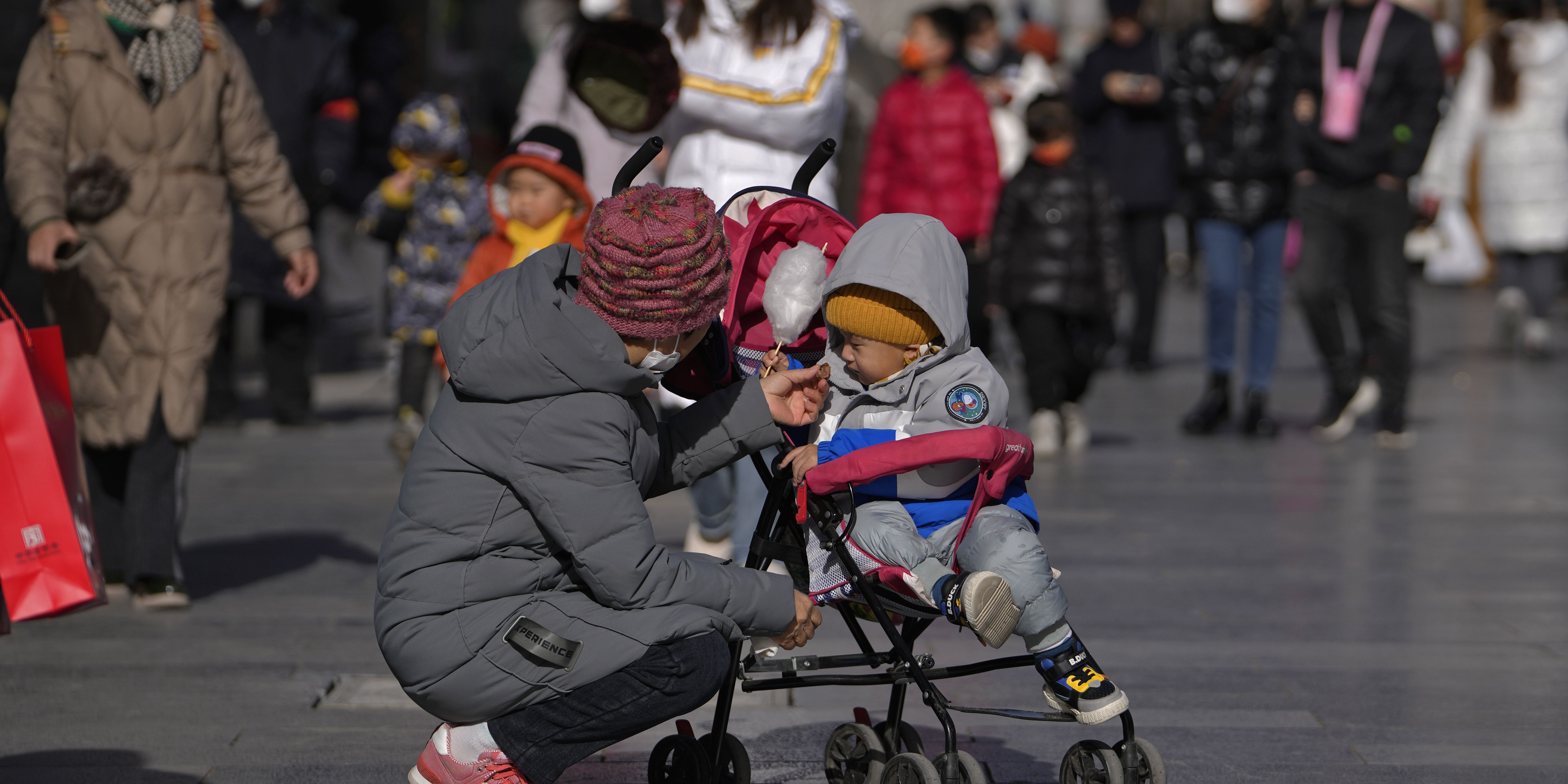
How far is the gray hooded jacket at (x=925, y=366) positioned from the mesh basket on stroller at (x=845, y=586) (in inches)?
4.1

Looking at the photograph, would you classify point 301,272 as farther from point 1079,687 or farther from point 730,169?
point 1079,687

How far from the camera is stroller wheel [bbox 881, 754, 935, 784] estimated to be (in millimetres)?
3248

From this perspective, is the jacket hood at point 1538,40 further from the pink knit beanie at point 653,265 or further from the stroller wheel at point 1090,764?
the pink knit beanie at point 653,265

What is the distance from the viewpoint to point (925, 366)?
11.5ft

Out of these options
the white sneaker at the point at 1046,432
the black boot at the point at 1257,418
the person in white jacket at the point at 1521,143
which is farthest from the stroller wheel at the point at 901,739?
the person in white jacket at the point at 1521,143

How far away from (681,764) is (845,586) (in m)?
0.49

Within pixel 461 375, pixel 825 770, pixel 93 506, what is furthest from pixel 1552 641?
pixel 93 506

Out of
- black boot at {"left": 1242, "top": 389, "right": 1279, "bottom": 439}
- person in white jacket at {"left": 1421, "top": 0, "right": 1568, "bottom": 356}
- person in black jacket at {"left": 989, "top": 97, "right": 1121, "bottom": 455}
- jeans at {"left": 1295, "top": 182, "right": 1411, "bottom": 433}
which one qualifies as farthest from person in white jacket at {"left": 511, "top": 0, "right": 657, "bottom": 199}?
person in white jacket at {"left": 1421, "top": 0, "right": 1568, "bottom": 356}

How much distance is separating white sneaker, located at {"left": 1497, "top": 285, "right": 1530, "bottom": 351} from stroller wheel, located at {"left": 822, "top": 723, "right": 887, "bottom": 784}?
10357 mm

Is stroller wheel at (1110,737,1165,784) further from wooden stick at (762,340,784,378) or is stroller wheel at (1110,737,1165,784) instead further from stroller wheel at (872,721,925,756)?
wooden stick at (762,340,784,378)

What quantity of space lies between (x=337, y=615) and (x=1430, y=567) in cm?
359

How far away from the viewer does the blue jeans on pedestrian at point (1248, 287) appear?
29.6 ft

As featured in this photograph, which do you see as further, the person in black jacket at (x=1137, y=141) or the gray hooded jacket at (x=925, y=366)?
the person in black jacket at (x=1137, y=141)

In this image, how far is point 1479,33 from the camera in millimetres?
20328
